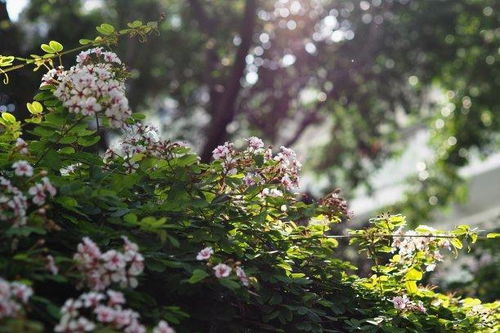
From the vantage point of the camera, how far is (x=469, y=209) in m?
19.6

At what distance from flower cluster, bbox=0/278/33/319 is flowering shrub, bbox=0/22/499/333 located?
15 centimetres

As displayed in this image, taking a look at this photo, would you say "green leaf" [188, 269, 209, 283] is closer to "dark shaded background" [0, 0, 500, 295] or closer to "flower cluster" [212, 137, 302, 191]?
"flower cluster" [212, 137, 302, 191]

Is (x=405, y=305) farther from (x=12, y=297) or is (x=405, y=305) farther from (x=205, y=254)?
(x=12, y=297)

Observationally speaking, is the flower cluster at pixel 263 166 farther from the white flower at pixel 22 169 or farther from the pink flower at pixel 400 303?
the white flower at pixel 22 169

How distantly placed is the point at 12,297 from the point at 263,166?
141 centimetres

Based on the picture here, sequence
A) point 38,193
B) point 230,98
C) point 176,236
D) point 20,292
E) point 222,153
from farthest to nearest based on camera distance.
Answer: point 230,98 < point 222,153 < point 176,236 < point 38,193 < point 20,292

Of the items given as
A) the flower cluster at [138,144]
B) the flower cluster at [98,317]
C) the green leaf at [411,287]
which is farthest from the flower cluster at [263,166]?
the flower cluster at [98,317]

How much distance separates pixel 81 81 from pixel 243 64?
6.35 meters

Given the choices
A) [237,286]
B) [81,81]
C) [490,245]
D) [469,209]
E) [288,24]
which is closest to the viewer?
[237,286]

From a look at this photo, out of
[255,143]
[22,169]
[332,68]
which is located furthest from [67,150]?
[332,68]

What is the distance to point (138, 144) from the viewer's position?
117 inches

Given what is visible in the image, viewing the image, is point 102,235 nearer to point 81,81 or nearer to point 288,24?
point 81,81

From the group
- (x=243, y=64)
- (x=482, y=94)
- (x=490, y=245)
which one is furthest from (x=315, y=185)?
(x=490, y=245)

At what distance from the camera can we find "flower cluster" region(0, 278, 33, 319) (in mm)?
1729
